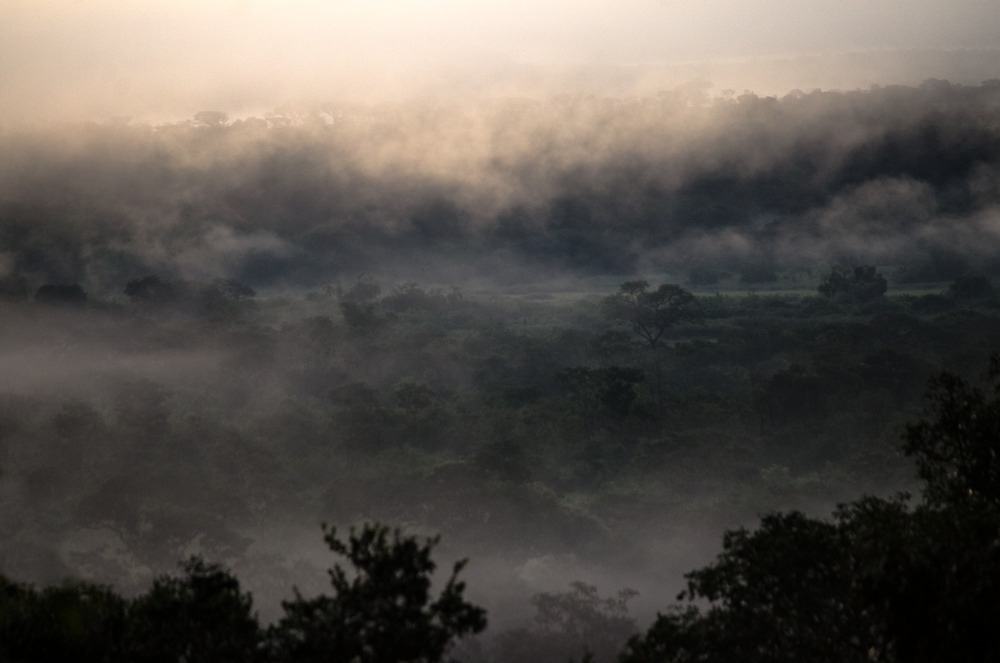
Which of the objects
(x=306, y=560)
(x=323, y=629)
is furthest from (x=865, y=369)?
(x=323, y=629)

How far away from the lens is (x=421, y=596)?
19.2 metres

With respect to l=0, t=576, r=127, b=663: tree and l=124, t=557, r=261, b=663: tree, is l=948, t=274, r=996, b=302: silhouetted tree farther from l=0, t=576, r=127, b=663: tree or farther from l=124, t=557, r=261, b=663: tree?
l=0, t=576, r=127, b=663: tree

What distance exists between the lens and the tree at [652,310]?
5753 inches

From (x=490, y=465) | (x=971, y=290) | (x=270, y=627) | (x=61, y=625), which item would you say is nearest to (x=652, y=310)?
(x=490, y=465)

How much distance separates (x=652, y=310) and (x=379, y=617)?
455 feet

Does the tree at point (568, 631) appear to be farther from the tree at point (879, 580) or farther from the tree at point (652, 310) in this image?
the tree at point (652, 310)

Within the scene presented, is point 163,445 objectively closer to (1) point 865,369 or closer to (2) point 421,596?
(2) point 421,596

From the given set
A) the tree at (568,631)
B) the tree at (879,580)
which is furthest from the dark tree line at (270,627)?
Result: the tree at (568,631)

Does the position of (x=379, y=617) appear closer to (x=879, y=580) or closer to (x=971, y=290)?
(x=879, y=580)

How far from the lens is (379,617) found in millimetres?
18297

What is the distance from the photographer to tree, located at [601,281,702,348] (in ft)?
479

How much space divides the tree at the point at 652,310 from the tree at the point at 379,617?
126207 mm

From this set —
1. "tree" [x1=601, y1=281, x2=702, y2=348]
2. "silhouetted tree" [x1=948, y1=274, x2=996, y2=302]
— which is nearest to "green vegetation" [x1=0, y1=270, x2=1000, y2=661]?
"tree" [x1=601, y1=281, x2=702, y2=348]

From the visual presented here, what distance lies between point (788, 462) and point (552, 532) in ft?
119
